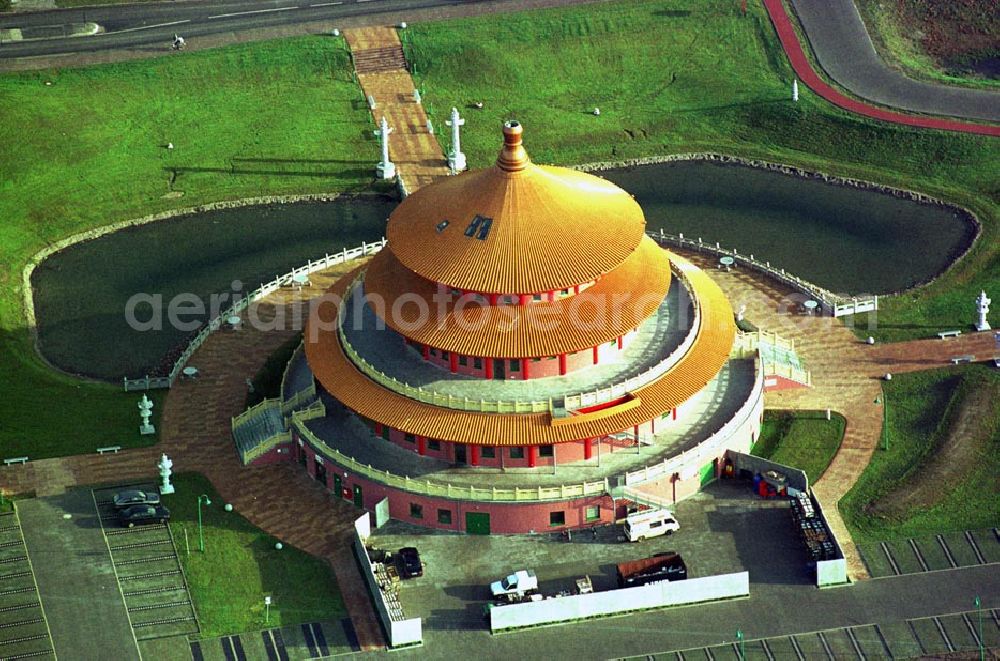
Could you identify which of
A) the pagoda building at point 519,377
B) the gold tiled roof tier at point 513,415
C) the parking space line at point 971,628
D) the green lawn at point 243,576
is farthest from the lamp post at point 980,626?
the green lawn at point 243,576

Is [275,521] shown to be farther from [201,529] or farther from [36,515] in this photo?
[36,515]

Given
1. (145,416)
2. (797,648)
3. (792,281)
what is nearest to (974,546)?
(797,648)

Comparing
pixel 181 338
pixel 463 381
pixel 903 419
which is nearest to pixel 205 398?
pixel 181 338

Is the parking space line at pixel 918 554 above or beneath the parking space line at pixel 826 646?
above

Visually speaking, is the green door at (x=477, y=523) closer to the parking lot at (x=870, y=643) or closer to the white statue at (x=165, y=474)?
the parking lot at (x=870, y=643)

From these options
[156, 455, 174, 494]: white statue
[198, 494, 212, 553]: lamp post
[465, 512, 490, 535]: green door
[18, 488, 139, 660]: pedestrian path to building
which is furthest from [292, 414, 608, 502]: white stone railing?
[18, 488, 139, 660]: pedestrian path to building

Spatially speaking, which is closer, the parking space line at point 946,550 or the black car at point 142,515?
the parking space line at point 946,550

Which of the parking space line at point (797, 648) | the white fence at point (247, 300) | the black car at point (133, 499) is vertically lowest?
the parking space line at point (797, 648)
